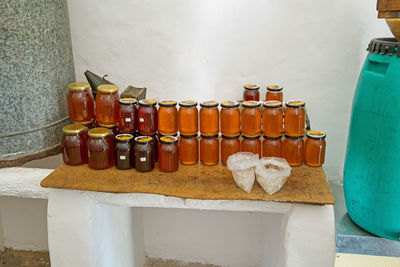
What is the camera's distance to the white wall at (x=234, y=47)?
1.81m

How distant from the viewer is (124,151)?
157 cm

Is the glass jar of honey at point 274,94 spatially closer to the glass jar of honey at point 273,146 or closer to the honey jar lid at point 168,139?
the glass jar of honey at point 273,146

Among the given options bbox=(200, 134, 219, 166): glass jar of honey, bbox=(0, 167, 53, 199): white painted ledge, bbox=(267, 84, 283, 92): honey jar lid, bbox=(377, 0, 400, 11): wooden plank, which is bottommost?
bbox=(0, 167, 53, 199): white painted ledge

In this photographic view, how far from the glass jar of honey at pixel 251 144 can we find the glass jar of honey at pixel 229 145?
25 millimetres

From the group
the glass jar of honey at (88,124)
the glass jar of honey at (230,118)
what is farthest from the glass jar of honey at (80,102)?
the glass jar of honey at (230,118)

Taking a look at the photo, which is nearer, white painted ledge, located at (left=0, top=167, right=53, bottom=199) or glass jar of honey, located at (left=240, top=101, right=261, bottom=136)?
glass jar of honey, located at (left=240, top=101, right=261, bottom=136)

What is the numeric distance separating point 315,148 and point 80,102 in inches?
36.4

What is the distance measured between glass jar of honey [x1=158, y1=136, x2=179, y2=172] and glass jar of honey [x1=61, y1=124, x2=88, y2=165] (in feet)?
1.03

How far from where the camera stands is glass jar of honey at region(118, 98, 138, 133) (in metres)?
1.60

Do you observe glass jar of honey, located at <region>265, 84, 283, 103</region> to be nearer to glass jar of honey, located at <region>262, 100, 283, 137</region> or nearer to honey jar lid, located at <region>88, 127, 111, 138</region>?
glass jar of honey, located at <region>262, 100, 283, 137</region>

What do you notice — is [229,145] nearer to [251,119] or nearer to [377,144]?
[251,119]

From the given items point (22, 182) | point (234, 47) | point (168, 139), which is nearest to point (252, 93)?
point (234, 47)

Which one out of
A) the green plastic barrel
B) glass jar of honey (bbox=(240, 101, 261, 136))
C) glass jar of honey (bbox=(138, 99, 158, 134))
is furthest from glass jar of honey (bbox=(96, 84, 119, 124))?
the green plastic barrel

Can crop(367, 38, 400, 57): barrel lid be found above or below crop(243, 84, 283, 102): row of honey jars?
above
